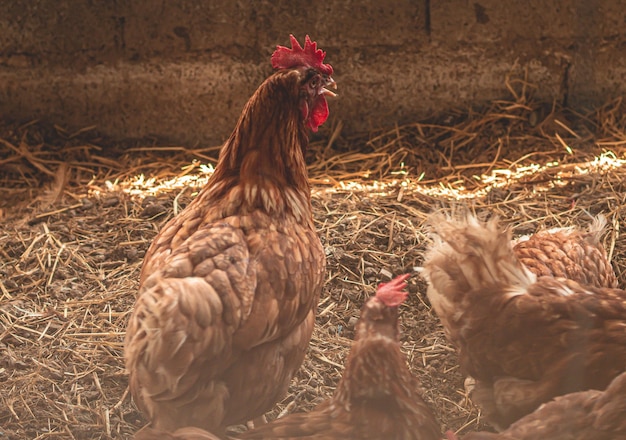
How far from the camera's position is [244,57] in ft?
11.3

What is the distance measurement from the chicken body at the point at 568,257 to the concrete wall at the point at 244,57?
1389mm

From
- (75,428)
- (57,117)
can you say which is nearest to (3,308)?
(75,428)

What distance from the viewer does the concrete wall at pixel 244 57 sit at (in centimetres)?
338

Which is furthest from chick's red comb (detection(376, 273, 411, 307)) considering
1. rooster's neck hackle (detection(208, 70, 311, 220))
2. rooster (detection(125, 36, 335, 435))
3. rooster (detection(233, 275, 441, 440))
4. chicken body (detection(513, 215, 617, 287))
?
chicken body (detection(513, 215, 617, 287))

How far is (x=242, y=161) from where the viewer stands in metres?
1.85

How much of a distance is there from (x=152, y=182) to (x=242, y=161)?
141 centimetres

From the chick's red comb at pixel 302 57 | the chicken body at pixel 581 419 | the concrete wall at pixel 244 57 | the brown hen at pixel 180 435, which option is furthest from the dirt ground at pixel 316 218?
the chick's red comb at pixel 302 57

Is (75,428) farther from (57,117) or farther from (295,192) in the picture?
(57,117)

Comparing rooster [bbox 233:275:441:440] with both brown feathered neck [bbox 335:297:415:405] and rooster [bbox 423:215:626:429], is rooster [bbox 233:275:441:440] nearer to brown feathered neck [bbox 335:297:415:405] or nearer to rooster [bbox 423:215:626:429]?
brown feathered neck [bbox 335:297:415:405]

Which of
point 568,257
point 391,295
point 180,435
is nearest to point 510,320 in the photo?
point 391,295

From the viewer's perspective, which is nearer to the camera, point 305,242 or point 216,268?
point 216,268

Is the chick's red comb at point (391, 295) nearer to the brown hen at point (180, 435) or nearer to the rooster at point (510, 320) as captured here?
the rooster at point (510, 320)

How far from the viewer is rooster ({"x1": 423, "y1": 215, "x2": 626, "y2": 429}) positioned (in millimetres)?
1550

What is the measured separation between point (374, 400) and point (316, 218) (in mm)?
1364
